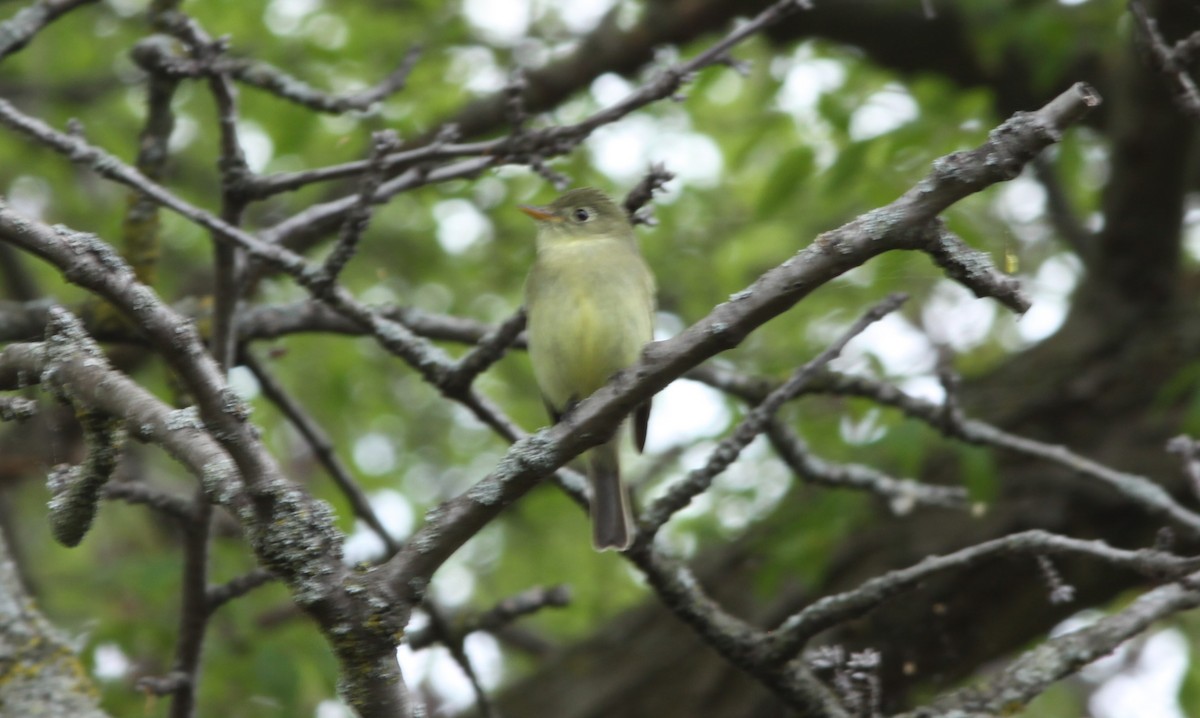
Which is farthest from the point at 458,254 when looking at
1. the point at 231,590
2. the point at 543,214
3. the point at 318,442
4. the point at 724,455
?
the point at 724,455

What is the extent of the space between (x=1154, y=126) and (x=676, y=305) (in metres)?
2.82

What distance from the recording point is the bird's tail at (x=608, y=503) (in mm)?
4402

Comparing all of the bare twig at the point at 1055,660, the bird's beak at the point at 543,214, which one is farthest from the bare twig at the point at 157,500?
the bare twig at the point at 1055,660

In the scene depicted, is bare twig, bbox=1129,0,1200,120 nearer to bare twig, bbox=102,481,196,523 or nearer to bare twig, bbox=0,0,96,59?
bare twig, bbox=102,481,196,523

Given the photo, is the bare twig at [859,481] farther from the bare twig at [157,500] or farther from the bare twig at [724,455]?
the bare twig at [157,500]

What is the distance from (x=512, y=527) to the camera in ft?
26.0

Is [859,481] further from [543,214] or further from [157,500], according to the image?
[157,500]

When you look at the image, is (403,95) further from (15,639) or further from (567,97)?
(15,639)

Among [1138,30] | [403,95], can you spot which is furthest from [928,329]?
[1138,30]

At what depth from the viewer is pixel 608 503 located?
4.58 m

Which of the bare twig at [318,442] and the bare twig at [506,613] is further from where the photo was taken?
the bare twig at [318,442]

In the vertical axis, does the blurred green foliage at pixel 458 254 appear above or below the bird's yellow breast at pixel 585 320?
below

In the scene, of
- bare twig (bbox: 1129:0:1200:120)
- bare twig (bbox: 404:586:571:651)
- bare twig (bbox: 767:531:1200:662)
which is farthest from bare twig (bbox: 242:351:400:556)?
bare twig (bbox: 1129:0:1200:120)

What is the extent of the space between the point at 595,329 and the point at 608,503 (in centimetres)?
61
